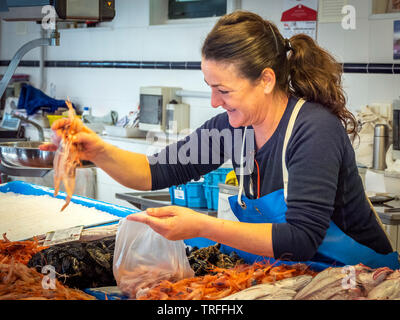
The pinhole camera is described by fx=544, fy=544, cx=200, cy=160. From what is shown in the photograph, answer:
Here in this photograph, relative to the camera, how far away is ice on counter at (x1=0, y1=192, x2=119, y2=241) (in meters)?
2.15

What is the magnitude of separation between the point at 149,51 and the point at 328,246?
13.7ft

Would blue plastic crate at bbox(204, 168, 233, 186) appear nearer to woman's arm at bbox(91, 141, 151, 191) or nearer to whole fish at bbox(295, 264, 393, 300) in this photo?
woman's arm at bbox(91, 141, 151, 191)

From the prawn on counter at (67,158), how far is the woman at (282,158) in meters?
0.03

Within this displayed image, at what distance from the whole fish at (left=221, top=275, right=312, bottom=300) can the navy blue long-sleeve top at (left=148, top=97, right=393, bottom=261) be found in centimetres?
10

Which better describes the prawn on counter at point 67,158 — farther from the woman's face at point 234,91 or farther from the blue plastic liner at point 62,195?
the blue plastic liner at point 62,195

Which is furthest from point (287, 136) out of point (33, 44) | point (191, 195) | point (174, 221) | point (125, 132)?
point (125, 132)

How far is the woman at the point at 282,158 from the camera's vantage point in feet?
4.58

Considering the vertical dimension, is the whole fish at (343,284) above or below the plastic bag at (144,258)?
above

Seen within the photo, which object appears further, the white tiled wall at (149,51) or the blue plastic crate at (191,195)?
the white tiled wall at (149,51)

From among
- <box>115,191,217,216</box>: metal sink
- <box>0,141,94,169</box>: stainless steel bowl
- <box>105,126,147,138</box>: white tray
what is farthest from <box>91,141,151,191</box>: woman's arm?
<box>105,126,147,138</box>: white tray

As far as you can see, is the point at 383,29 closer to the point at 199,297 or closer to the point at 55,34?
the point at 55,34

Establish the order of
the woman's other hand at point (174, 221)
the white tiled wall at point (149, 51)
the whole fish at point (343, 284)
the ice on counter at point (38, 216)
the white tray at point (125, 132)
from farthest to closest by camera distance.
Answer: the white tray at point (125, 132), the white tiled wall at point (149, 51), the ice on counter at point (38, 216), the woman's other hand at point (174, 221), the whole fish at point (343, 284)

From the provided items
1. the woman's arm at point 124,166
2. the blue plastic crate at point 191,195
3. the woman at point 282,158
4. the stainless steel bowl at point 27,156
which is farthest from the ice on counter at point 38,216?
the blue plastic crate at point 191,195
